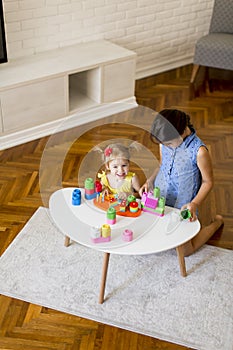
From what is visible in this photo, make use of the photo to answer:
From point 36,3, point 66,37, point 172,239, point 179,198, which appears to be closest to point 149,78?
point 66,37

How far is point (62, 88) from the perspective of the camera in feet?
11.9

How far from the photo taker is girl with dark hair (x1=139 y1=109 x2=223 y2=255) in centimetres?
233

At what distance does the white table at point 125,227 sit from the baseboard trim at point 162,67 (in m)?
2.48

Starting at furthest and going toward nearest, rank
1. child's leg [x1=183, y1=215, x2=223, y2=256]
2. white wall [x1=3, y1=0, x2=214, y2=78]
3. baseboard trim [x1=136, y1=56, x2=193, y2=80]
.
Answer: baseboard trim [x1=136, y1=56, x2=193, y2=80] < white wall [x1=3, y1=0, x2=214, y2=78] < child's leg [x1=183, y1=215, x2=223, y2=256]

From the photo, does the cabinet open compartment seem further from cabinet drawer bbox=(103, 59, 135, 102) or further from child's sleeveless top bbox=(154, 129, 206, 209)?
child's sleeveless top bbox=(154, 129, 206, 209)

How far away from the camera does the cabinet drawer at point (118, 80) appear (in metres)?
3.87

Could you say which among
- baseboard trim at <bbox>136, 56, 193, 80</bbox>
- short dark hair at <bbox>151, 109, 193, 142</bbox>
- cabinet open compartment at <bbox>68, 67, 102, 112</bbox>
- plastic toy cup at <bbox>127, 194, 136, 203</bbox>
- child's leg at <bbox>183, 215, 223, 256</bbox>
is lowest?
baseboard trim at <bbox>136, 56, 193, 80</bbox>

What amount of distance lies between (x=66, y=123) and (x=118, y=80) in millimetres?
549

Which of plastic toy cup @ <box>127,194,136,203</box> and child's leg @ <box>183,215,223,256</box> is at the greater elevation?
plastic toy cup @ <box>127,194,136,203</box>

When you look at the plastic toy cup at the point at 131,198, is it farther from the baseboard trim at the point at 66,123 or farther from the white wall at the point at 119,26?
the white wall at the point at 119,26

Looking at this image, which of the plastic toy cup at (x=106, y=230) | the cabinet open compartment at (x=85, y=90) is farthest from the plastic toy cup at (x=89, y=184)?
the cabinet open compartment at (x=85, y=90)

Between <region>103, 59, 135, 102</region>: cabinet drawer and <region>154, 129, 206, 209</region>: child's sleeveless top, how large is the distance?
1.44 m

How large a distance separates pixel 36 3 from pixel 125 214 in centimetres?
203

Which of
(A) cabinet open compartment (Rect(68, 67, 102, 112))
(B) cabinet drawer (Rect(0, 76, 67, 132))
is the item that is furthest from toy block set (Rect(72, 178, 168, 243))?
(A) cabinet open compartment (Rect(68, 67, 102, 112))
